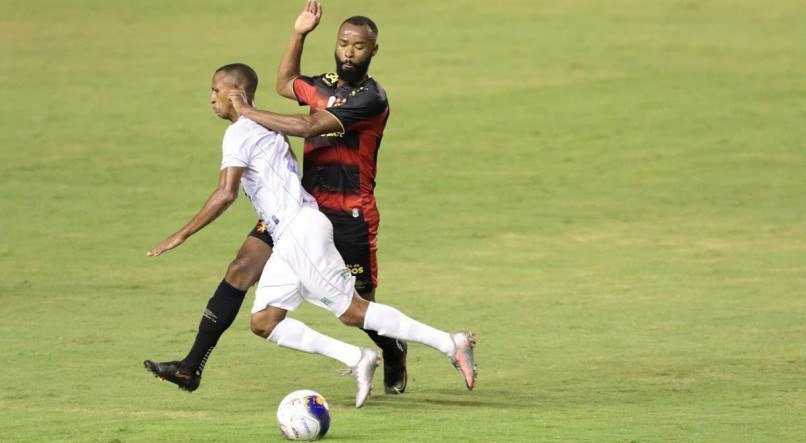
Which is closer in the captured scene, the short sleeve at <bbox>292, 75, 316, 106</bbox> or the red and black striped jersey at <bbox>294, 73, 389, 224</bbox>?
the red and black striped jersey at <bbox>294, 73, 389, 224</bbox>

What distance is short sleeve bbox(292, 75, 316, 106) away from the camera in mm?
9109

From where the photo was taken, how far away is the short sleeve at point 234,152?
8.30m

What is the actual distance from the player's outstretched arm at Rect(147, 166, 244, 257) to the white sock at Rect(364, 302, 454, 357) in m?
1.06

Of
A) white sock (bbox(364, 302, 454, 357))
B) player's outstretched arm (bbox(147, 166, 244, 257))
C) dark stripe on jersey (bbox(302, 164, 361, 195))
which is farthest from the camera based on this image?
dark stripe on jersey (bbox(302, 164, 361, 195))

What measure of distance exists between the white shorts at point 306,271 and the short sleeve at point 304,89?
94 cm

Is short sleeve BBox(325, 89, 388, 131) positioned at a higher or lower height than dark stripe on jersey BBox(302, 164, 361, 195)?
higher

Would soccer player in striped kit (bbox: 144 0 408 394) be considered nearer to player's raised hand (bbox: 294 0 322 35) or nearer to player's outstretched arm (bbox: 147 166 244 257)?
player's raised hand (bbox: 294 0 322 35)

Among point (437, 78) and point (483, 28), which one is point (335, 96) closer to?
point (437, 78)

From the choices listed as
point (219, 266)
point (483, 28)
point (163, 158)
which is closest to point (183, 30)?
point (483, 28)

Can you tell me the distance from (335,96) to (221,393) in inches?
78.1

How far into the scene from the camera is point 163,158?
69.4ft

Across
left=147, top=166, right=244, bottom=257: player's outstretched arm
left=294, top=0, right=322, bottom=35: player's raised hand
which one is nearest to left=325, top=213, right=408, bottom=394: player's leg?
left=147, top=166, right=244, bottom=257: player's outstretched arm

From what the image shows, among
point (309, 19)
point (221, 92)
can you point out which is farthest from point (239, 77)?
point (309, 19)

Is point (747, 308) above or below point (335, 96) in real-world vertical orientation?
below
